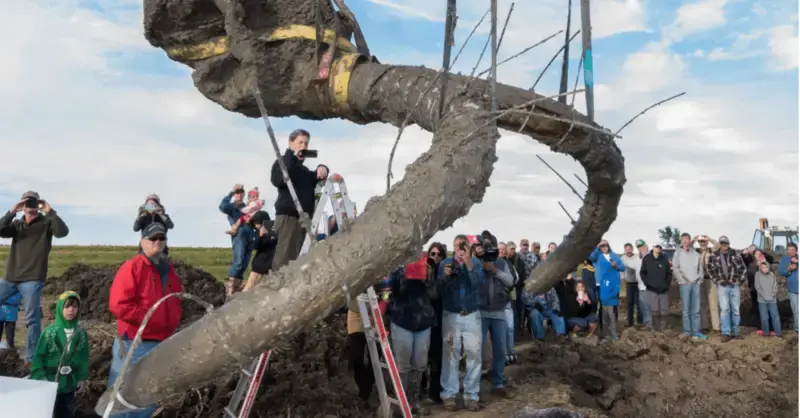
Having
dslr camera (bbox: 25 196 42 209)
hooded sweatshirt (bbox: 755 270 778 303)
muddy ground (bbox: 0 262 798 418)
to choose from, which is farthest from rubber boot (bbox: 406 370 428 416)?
hooded sweatshirt (bbox: 755 270 778 303)

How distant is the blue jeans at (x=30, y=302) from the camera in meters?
7.24

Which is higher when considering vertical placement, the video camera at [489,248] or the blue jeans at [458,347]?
the video camera at [489,248]

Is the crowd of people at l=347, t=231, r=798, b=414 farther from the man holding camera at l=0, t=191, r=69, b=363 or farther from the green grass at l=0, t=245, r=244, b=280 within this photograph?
the green grass at l=0, t=245, r=244, b=280

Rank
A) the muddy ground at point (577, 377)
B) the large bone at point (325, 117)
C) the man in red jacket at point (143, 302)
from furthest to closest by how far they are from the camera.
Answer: the muddy ground at point (577, 377) → the man in red jacket at point (143, 302) → the large bone at point (325, 117)

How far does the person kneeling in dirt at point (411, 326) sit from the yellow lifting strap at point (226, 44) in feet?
8.10

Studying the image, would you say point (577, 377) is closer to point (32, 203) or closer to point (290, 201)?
point (290, 201)

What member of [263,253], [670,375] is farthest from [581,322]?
Result: [263,253]

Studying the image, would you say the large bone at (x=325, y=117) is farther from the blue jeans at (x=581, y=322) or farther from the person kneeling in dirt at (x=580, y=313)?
the blue jeans at (x=581, y=322)

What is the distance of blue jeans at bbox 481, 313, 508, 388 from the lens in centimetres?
742

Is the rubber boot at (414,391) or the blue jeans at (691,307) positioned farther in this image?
the blue jeans at (691,307)

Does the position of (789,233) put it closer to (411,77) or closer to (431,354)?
(431,354)

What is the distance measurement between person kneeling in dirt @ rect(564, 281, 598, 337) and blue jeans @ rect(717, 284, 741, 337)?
2495 mm

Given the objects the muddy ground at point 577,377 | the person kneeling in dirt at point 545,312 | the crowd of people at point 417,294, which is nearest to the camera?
the crowd of people at point 417,294

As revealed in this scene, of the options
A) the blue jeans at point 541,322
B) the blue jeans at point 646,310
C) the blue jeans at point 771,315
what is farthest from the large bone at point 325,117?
the blue jeans at point 771,315
